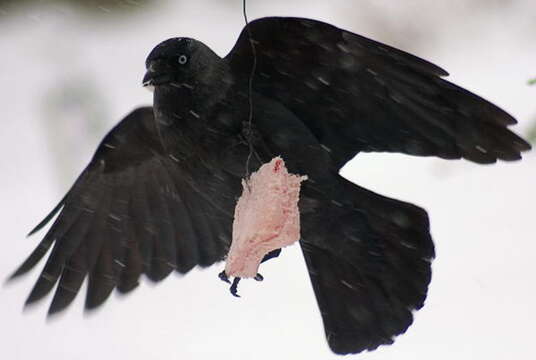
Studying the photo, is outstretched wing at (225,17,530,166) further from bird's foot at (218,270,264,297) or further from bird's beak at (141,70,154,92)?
bird's foot at (218,270,264,297)

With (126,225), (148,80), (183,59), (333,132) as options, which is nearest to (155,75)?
(148,80)

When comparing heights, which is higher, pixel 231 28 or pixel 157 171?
pixel 231 28

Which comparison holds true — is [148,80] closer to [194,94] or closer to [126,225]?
[194,94]

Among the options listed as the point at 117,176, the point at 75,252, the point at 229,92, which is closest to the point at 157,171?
the point at 117,176

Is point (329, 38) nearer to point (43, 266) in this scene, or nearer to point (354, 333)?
point (354, 333)

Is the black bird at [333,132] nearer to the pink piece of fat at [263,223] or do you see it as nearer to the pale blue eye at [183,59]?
the pale blue eye at [183,59]

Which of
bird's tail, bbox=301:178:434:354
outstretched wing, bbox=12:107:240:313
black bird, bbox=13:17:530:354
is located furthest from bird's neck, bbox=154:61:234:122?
outstretched wing, bbox=12:107:240:313

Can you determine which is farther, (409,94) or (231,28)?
A: (231,28)

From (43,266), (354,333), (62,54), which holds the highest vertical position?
(62,54)
